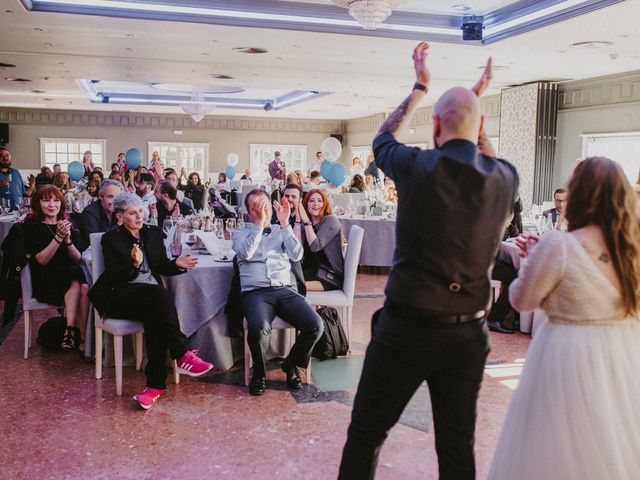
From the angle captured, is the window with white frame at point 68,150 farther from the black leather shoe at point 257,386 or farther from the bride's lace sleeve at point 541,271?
the bride's lace sleeve at point 541,271

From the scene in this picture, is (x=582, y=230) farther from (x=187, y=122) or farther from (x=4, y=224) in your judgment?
(x=187, y=122)

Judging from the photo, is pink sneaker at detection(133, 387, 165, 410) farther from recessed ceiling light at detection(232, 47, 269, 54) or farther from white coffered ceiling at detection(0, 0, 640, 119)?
recessed ceiling light at detection(232, 47, 269, 54)

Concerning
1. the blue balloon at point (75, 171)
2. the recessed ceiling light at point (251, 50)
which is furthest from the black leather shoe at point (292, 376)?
the blue balloon at point (75, 171)

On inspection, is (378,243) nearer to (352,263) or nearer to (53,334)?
(352,263)

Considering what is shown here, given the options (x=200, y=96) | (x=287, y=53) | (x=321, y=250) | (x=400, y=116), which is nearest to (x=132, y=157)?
(x=287, y=53)

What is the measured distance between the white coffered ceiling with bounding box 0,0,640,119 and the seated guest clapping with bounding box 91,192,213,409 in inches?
163

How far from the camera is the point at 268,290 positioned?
4.12m

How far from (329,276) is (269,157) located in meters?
18.2

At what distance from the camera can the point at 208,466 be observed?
117 inches

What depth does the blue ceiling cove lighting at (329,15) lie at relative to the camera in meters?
7.20

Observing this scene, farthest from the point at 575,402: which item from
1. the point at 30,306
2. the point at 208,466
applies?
the point at 30,306

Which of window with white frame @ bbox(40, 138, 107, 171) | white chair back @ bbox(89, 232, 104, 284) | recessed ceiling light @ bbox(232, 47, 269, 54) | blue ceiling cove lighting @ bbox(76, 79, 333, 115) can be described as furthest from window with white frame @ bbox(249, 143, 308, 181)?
white chair back @ bbox(89, 232, 104, 284)

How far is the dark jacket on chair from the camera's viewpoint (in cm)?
387

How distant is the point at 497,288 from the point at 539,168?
728cm
